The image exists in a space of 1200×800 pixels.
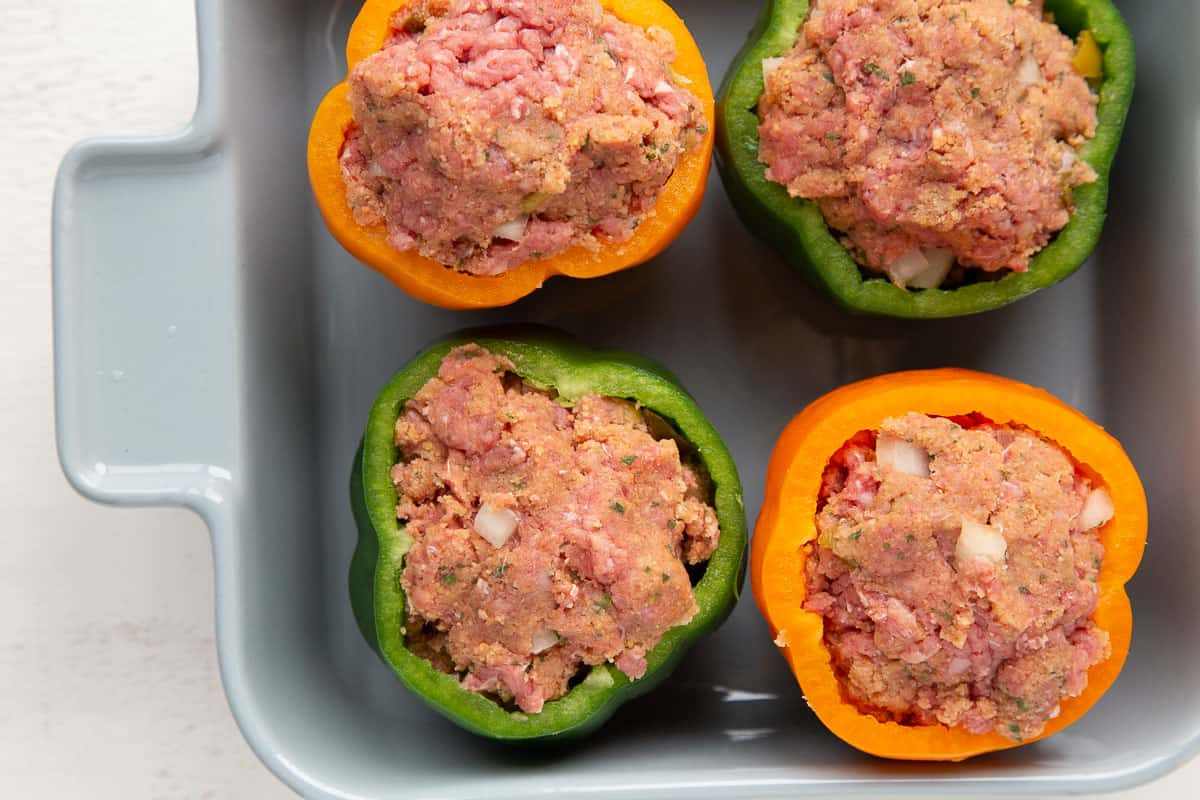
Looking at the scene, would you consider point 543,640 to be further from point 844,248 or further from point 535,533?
point 844,248

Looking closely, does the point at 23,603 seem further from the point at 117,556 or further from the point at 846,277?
the point at 846,277

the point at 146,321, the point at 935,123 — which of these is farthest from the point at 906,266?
the point at 146,321

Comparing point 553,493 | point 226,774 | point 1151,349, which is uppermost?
point 1151,349

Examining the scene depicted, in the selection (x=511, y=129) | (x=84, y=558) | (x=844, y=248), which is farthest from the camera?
(x=84, y=558)

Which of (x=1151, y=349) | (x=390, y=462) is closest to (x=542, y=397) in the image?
(x=390, y=462)

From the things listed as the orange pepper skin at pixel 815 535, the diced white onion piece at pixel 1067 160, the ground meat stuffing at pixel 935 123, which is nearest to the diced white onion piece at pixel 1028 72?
the ground meat stuffing at pixel 935 123
